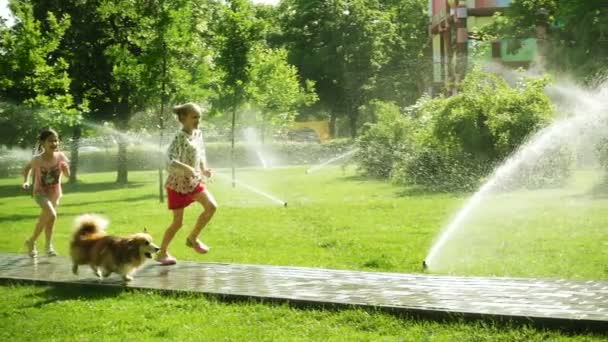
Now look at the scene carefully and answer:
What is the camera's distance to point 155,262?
34.3ft

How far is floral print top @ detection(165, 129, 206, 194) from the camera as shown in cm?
989

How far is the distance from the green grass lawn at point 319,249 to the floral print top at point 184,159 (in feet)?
5.59

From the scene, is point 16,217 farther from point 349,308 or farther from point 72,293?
point 349,308

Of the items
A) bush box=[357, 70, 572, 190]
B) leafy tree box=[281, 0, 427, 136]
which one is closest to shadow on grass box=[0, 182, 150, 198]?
bush box=[357, 70, 572, 190]

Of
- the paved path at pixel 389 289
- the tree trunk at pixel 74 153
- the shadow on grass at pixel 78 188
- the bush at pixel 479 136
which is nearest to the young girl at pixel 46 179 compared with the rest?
the paved path at pixel 389 289

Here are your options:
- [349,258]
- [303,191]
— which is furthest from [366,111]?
[349,258]

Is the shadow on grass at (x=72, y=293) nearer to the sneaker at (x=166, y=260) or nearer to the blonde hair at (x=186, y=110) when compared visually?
the sneaker at (x=166, y=260)

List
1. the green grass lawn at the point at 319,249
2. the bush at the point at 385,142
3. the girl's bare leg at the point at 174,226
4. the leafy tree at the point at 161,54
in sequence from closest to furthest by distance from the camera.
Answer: the green grass lawn at the point at 319,249 < the girl's bare leg at the point at 174,226 < the leafy tree at the point at 161,54 < the bush at the point at 385,142

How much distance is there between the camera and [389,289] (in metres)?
7.82

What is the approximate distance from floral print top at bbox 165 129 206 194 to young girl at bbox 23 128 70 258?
268 cm

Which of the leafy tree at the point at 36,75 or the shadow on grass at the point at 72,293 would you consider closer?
the shadow on grass at the point at 72,293

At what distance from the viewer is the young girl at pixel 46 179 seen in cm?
1177

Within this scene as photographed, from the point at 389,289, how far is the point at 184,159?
3388 mm

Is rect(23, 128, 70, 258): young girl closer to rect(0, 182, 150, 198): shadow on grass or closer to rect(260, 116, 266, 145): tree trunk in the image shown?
rect(0, 182, 150, 198): shadow on grass
